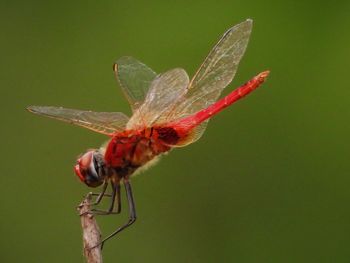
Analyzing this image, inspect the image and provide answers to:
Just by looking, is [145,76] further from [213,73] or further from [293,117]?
[293,117]

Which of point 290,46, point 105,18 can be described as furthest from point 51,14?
point 290,46

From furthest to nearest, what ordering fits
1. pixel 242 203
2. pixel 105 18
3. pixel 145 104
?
pixel 105 18, pixel 242 203, pixel 145 104

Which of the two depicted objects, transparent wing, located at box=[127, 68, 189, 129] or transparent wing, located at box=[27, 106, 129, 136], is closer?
transparent wing, located at box=[27, 106, 129, 136]

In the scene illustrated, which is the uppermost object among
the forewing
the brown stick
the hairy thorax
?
the forewing

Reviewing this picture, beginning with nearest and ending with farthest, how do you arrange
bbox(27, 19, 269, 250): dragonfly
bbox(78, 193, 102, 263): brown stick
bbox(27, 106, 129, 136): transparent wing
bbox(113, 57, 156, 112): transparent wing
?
bbox(78, 193, 102, 263): brown stick
bbox(27, 106, 129, 136): transparent wing
bbox(27, 19, 269, 250): dragonfly
bbox(113, 57, 156, 112): transparent wing

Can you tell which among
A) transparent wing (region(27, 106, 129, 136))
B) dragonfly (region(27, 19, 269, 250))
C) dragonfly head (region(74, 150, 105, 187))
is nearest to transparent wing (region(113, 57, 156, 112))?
dragonfly (region(27, 19, 269, 250))

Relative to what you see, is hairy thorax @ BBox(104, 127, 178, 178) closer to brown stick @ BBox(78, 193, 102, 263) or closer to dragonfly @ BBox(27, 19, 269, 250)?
dragonfly @ BBox(27, 19, 269, 250)
